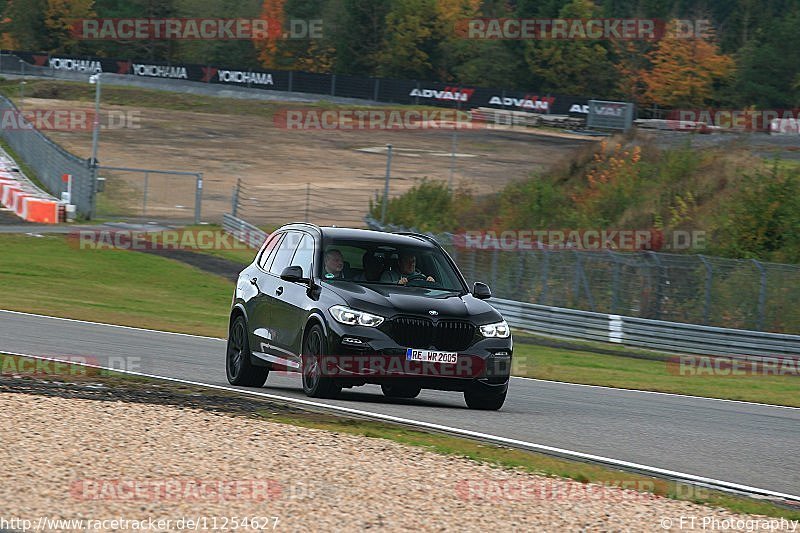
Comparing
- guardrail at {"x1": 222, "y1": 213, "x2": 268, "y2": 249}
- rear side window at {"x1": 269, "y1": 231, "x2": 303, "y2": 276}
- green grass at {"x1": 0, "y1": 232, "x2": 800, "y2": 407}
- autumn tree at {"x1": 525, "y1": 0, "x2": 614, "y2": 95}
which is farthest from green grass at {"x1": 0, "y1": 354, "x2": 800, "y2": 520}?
autumn tree at {"x1": 525, "y1": 0, "x2": 614, "y2": 95}

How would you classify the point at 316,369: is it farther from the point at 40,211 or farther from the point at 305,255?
the point at 40,211

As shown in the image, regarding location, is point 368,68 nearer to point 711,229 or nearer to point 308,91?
point 308,91

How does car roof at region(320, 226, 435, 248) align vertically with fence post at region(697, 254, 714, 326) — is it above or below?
above

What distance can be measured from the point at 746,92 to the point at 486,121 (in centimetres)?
2397

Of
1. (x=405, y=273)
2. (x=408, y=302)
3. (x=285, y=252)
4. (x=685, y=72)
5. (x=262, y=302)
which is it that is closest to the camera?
(x=408, y=302)

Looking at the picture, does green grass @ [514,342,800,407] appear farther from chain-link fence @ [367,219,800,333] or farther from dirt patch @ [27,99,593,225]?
dirt patch @ [27,99,593,225]

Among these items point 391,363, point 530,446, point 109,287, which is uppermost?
point 391,363

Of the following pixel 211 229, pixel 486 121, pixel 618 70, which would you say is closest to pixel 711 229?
pixel 211 229

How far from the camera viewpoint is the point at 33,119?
84.1 m

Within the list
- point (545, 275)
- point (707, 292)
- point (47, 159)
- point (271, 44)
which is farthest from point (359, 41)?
point (707, 292)

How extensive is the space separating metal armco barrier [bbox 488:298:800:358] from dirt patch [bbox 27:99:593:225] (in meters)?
26.6

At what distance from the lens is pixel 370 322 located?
511 inches

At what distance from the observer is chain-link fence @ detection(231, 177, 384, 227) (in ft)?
196

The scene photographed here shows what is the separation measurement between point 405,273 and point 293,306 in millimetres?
1225
